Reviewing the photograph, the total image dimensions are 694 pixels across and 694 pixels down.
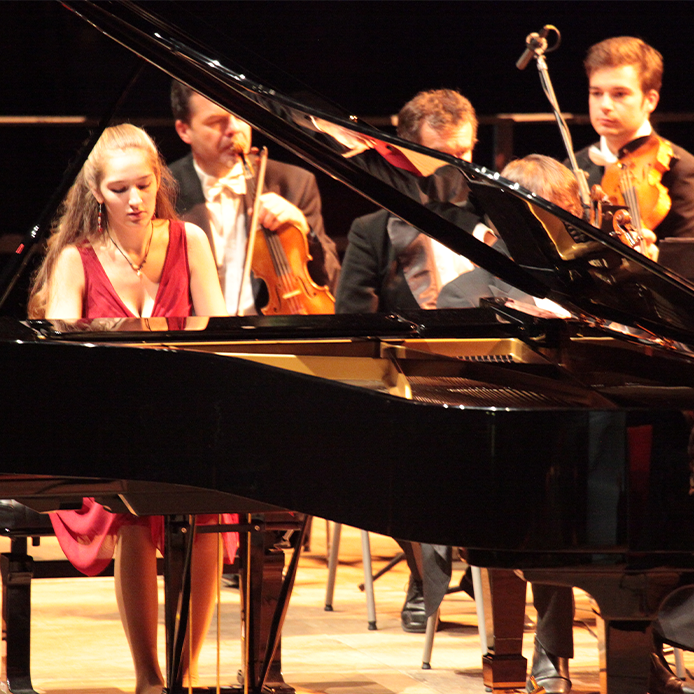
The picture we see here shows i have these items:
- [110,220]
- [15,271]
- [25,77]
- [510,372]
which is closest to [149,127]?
[25,77]

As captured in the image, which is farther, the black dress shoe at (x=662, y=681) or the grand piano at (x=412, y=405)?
the black dress shoe at (x=662, y=681)

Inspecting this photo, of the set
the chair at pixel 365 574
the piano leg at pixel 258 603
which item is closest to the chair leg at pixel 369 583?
the chair at pixel 365 574

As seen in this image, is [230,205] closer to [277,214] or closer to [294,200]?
[277,214]

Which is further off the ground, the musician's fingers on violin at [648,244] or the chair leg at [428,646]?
the musician's fingers on violin at [648,244]

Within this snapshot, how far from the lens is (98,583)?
4039 millimetres

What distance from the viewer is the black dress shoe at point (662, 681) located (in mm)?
2572

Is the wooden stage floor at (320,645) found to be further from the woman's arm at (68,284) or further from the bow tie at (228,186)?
the bow tie at (228,186)

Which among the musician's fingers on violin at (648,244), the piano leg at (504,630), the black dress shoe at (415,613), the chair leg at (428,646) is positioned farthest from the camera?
the black dress shoe at (415,613)

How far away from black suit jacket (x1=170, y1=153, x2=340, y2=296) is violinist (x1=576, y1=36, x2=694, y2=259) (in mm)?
919

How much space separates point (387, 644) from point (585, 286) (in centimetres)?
155

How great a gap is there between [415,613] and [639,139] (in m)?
1.65

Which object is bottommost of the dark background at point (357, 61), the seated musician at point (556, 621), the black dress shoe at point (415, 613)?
the black dress shoe at point (415, 613)

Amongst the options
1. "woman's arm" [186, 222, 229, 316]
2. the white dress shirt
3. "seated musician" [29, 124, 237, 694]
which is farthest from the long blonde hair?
the white dress shirt

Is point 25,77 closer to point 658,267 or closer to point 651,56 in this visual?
point 651,56
